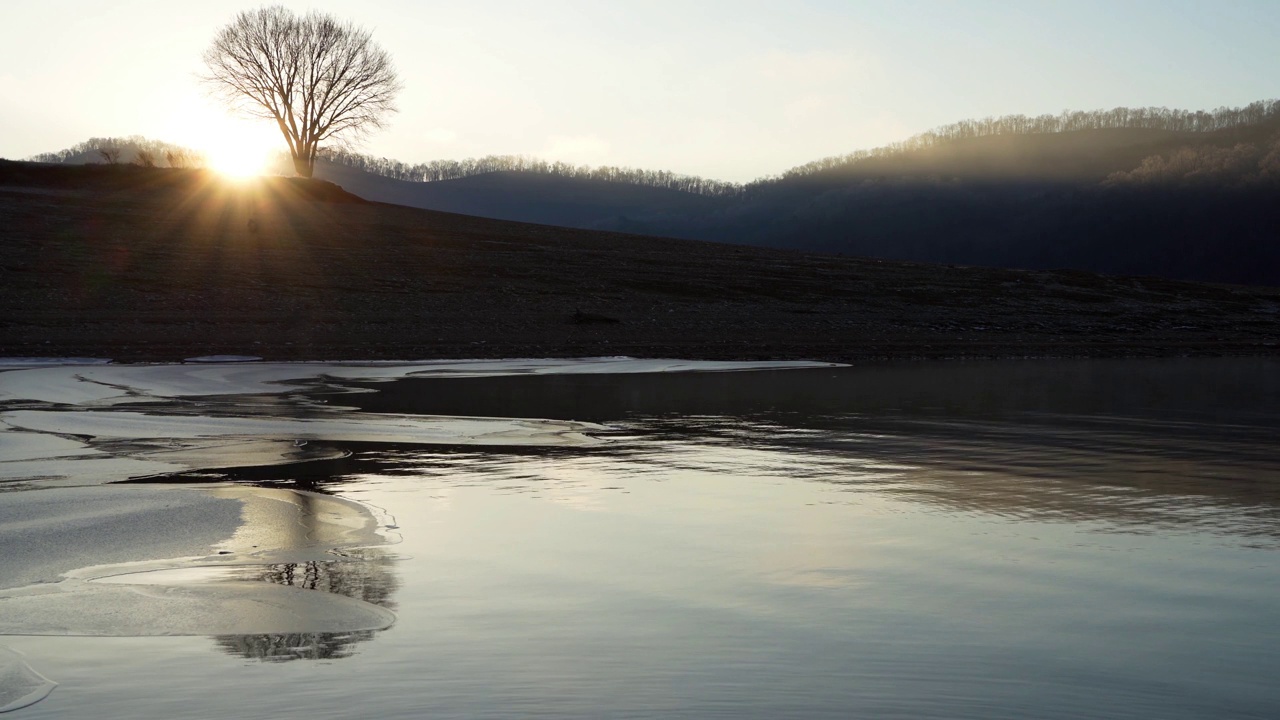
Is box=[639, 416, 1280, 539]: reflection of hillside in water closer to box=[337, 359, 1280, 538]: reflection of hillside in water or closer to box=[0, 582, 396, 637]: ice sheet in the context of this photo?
box=[337, 359, 1280, 538]: reflection of hillside in water

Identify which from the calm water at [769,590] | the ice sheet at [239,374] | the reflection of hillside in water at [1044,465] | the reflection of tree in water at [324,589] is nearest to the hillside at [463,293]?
the ice sheet at [239,374]

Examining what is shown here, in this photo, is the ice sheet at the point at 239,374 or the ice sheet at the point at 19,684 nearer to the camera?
the ice sheet at the point at 19,684

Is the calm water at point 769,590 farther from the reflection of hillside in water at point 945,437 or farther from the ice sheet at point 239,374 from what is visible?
the ice sheet at point 239,374

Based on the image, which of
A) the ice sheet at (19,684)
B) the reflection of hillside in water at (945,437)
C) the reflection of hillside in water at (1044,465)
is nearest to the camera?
the ice sheet at (19,684)

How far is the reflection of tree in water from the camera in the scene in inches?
255

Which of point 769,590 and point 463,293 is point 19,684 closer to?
point 769,590

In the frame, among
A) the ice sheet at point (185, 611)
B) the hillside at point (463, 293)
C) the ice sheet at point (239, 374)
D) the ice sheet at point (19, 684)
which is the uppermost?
the hillside at point (463, 293)

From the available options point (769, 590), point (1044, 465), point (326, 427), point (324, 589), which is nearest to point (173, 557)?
point (324, 589)

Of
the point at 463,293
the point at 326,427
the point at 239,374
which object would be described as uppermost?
the point at 463,293

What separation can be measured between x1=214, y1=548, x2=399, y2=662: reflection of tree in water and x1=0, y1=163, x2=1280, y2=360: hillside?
25813 mm

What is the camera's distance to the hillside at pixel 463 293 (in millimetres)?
38281

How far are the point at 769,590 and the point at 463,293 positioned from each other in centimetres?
4254

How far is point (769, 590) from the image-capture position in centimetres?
797

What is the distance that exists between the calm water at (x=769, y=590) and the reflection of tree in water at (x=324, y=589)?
2 cm
